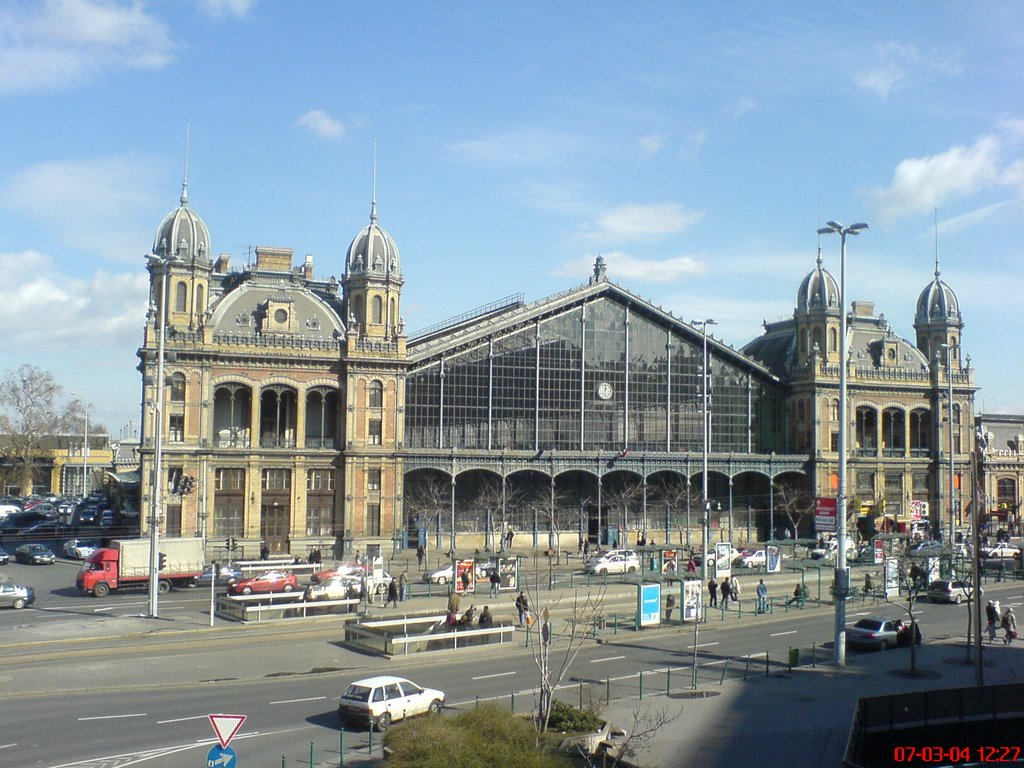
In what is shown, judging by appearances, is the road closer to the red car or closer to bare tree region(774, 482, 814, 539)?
the red car

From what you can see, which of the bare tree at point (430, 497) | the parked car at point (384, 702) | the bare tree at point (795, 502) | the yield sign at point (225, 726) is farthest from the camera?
the bare tree at point (795, 502)

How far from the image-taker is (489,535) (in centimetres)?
7506

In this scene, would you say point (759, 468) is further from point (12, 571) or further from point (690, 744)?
point (690, 744)

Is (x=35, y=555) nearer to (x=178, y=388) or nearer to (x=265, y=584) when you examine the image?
(x=178, y=388)

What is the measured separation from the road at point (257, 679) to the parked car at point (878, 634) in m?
1.39

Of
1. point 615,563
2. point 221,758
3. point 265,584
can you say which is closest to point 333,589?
point 265,584

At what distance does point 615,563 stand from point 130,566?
26.2m

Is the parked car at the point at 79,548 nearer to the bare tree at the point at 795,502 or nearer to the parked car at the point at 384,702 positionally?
the parked car at the point at 384,702

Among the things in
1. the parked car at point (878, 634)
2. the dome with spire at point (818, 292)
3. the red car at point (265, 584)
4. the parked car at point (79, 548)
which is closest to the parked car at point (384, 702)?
the parked car at point (878, 634)

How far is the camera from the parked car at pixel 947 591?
53.1m

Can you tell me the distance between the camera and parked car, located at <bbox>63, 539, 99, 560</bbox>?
69812 millimetres

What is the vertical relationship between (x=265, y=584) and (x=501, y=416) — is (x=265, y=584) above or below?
below

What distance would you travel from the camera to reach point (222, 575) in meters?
56.2

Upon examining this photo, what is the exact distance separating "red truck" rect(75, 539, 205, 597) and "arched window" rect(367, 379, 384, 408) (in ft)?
60.2
